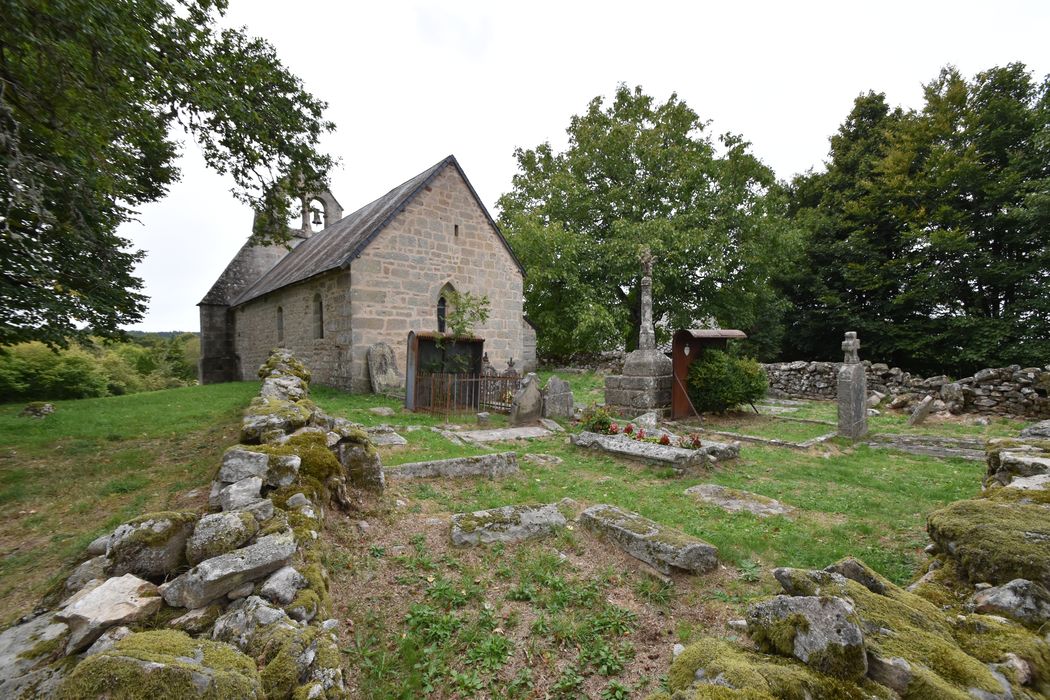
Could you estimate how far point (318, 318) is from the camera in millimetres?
15461

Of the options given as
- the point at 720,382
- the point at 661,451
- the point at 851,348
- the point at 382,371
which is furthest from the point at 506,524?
the point at 382,371

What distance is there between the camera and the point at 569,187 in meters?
22.0

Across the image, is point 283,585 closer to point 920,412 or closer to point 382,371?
point 382,371

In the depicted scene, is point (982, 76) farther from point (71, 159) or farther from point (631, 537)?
point (71, 159)

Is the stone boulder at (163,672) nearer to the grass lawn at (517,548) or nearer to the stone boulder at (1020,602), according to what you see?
the grass lawn at (517,548)

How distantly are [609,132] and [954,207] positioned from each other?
1401 cm

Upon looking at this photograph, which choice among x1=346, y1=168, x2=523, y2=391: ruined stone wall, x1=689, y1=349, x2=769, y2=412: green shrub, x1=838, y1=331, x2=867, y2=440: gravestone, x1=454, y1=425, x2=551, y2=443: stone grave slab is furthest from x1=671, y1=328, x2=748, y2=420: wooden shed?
x1=346, y1=168, x2=523, y2=391: ruined stone wall

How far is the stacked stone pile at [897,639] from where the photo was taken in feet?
5.08

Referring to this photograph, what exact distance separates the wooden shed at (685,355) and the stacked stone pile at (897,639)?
890 cm

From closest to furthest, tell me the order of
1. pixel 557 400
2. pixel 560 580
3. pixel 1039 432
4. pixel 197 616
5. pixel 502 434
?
pixel 197 616, pixel 560 580, pixel 1039 432, pixel 502 434, pixel 557 400

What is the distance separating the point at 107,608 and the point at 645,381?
1054cm

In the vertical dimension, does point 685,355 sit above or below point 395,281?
below

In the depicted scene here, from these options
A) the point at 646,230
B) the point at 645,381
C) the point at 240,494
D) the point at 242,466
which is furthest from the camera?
the point at 646,230

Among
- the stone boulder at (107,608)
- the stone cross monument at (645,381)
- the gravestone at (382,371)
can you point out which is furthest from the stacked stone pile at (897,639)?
the gravestone at (382,371)
